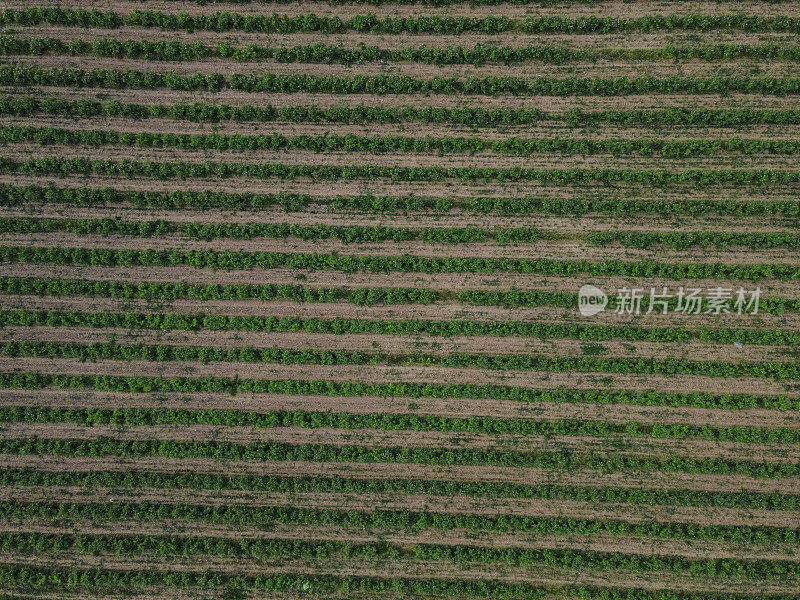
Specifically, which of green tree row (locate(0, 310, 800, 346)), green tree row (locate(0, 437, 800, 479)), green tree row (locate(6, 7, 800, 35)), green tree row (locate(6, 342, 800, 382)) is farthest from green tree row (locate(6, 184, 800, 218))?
green tree row (locate(0, 437, 800, 479))

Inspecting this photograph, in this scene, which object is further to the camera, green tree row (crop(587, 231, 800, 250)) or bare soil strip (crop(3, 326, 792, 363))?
bare soil strip (crop(3, 326, 792, 363))

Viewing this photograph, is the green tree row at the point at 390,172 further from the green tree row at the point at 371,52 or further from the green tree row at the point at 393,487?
the green tree row at the point at 393,487

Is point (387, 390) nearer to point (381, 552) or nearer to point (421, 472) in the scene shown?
point (421, 472)

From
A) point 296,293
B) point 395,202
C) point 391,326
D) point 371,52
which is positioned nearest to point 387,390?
point 391,326

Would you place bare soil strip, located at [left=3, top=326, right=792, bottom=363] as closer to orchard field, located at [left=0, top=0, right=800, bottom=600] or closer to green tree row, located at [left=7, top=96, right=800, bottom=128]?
orchard field, located at [left=0, top=0, right=800, bottom=600]

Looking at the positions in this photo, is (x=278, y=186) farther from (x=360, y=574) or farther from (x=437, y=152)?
(x=360, y=574)
